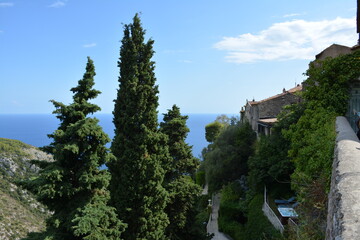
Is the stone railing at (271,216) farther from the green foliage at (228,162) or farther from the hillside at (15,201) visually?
the hillside at (15,201)

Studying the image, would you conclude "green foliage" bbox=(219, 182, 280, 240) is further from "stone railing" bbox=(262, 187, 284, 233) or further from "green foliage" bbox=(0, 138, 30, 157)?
"green foliage" bbox=(0, 138, 30, 157)

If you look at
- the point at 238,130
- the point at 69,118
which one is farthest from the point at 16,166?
the point at 69,118

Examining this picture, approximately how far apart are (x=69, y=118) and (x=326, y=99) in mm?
10369

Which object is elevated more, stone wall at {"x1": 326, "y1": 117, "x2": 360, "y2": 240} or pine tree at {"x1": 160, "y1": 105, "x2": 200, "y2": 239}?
stone wall at {"x1": 326, "y1": 117, "x2": 360, "y2": 240}

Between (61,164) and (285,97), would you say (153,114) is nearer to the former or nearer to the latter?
(61,164)

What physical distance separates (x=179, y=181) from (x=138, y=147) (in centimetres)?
404

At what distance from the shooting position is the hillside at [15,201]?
40.1 meters

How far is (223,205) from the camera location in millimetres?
25797

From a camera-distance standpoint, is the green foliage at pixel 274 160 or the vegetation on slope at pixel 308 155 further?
the green foliage at pixel 274 160

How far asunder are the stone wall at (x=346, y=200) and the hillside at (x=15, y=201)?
102 feet

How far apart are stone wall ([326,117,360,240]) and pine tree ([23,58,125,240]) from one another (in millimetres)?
7583

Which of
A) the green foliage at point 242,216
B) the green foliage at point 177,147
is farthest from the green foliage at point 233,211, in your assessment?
the green foliage at point 177,147

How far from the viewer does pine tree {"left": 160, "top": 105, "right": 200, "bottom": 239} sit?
1766cm

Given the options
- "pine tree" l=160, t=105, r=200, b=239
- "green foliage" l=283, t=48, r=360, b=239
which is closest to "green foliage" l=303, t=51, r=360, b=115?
"green foliage" l=283, t=48, r=360, b=239
